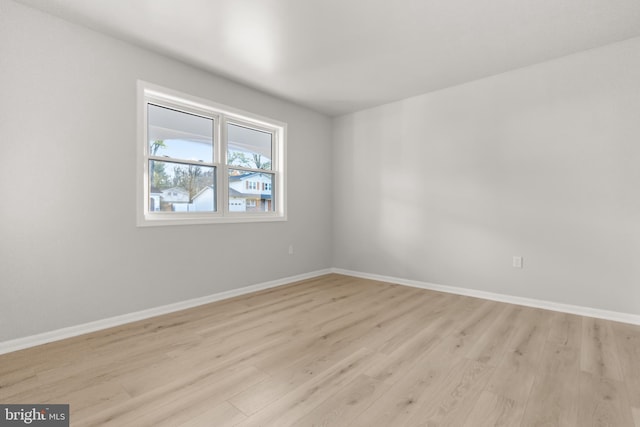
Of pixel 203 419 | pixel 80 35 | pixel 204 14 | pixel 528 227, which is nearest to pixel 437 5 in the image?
pixel 204 14

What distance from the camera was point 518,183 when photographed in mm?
3383

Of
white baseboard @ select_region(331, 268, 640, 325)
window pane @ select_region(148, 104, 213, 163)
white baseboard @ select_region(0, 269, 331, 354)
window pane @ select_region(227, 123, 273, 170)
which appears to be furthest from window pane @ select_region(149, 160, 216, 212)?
white baseboard @ select_region(331, 268, 640, 325)

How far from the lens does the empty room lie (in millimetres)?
1765

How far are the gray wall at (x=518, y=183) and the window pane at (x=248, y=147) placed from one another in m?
1.51

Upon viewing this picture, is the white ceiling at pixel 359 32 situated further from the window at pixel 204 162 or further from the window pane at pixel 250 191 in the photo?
the window pane at pixel 250 191

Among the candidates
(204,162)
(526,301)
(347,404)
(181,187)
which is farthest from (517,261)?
(181,187)

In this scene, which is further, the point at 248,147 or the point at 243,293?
the point at 248,147

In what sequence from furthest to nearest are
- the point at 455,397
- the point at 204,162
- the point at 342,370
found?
the point at 204,162, the point at 342,370, the point at 455,397

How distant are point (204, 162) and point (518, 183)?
3.57 m

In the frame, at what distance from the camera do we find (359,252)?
482 cm

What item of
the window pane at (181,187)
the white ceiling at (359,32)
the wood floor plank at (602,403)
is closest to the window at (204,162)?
the window pane at (181,187)

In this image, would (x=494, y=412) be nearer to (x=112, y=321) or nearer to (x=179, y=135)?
(x=112, y=321)

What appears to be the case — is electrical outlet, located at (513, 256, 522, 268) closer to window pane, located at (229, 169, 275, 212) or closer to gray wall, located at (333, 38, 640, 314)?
gray wall, located at (333, 38, 640, 314)

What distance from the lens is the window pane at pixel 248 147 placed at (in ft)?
12.6
